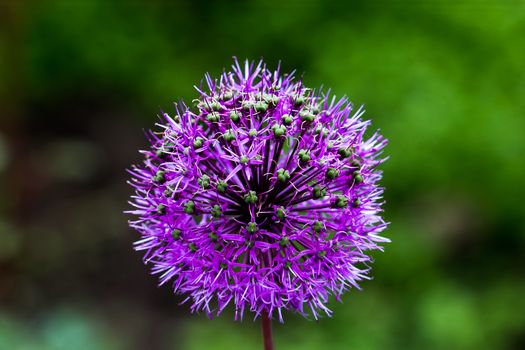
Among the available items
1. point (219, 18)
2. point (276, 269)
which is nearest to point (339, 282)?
point (276, 269)

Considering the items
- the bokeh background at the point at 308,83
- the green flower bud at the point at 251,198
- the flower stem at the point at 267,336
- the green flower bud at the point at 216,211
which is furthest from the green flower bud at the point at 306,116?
the bokeh background at the point at 308,83

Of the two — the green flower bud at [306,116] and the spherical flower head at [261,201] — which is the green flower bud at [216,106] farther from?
the green flower bud at [306,116]

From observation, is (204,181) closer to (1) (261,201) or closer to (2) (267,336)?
(1) (261,201)

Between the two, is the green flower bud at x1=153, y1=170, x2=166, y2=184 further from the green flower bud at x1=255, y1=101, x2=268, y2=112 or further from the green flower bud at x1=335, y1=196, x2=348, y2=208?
the green flower bud at x1=335, y1=196, x2=348, y2=208

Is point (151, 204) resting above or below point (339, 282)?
above

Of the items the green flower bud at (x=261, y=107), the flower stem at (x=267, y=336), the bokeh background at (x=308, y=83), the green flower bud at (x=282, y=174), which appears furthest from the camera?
the bokeh background at (x=308, y=83)
